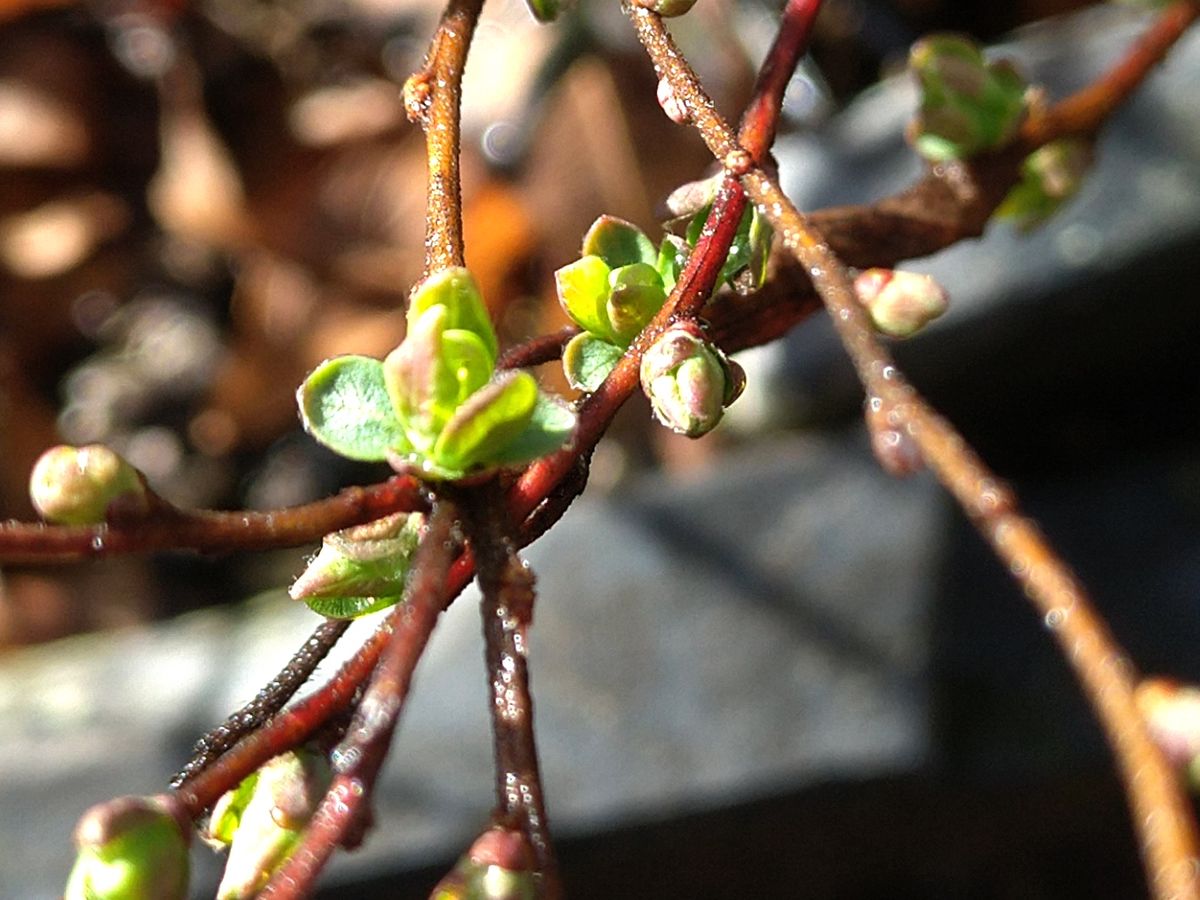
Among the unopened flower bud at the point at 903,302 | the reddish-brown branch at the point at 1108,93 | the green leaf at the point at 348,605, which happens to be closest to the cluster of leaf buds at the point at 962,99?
the reddish-brown branch at the point at 1108,93

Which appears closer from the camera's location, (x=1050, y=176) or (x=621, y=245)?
(x=621, y=245)

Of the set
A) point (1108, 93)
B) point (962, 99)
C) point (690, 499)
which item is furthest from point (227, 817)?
point (690, 499)

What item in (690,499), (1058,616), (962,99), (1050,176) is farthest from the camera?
(690,499)

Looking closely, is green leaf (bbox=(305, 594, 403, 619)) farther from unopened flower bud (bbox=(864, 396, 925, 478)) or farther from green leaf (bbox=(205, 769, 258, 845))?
unopened flower bud (bbox=(864, 396, 925, 478))

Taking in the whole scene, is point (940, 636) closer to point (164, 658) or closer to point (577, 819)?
point (577, 819)

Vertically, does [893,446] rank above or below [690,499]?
below

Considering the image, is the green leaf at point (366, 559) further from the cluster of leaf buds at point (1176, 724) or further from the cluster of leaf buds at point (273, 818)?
the cluster of leaf buds at point (1176, 724)

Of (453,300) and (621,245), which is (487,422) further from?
(621,245)
